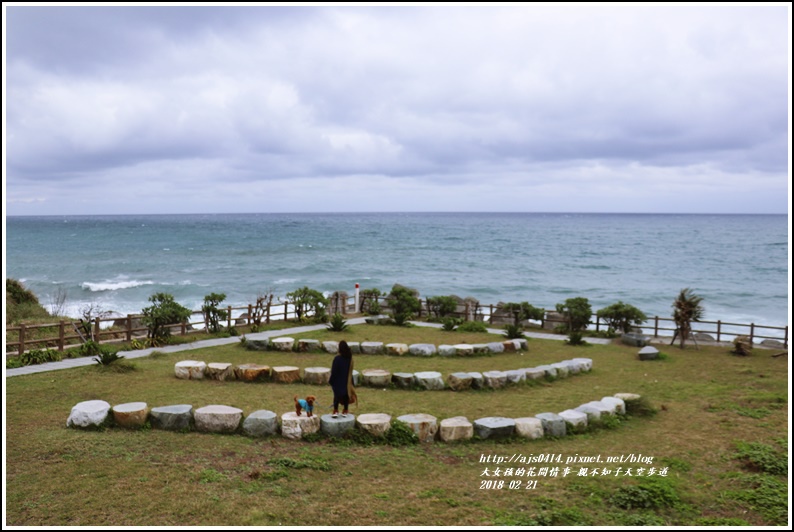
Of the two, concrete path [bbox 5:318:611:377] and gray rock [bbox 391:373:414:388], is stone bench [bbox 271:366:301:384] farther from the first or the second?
concrete path [bbox 5:318:611:377]

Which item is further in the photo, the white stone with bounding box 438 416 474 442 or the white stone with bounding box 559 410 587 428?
the white stone with bounding box 559 410 587 428

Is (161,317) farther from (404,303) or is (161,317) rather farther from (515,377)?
(515,377)

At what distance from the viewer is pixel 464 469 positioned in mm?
7832

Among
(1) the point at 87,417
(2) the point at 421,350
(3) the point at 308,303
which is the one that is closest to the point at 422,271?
(3) the point at 308,303

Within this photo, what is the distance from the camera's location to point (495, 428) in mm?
8945

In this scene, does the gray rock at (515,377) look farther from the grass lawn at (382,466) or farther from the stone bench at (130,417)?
the stone bench at (130,417)

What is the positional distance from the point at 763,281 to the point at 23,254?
86658 millimetres

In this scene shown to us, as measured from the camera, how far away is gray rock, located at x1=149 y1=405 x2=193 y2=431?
9.12m

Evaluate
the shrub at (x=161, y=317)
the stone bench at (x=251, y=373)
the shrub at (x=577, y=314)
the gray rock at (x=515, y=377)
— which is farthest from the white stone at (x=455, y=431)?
the shrub at (x=577, y=314)

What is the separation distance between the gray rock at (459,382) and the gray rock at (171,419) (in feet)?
18.6

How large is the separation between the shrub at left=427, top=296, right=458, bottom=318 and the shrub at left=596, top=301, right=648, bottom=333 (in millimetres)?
6152

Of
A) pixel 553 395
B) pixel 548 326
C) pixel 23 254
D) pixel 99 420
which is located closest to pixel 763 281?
pixel 548 326

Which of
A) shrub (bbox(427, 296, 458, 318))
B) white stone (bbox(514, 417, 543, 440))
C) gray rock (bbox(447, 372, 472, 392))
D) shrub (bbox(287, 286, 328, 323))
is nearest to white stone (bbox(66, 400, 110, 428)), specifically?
gray rock (bbox(447, 372, 472, 392))

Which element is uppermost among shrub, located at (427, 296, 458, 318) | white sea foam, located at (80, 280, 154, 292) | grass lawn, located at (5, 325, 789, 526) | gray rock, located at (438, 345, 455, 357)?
shrub, located at (427, 296, 458, 318)
